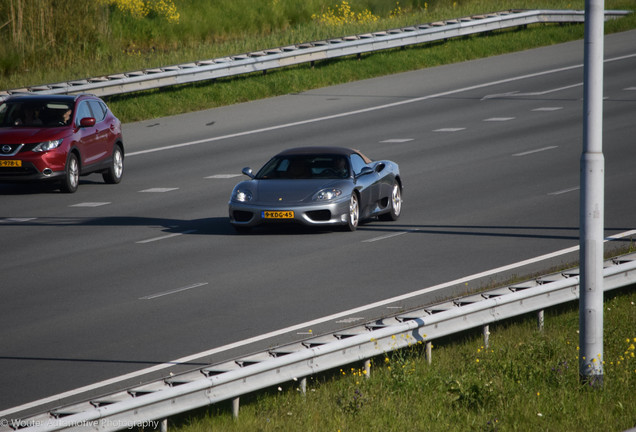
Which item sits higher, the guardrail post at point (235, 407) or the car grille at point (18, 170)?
the guardrail post at point (235, 407)

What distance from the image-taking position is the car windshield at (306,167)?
755 inches

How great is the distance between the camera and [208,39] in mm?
44844

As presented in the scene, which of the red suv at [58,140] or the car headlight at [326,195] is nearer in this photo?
the car headlight at [326,195]

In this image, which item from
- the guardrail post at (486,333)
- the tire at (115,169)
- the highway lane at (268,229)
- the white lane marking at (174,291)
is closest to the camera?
the guardrail post at (486,333)

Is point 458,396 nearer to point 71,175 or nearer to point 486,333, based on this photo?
point 486,333

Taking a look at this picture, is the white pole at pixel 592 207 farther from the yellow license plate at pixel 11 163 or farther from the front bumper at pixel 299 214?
the yellow license plate at pixel 11 163

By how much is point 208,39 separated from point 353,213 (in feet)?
89.6

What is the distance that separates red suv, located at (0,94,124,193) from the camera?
74.1 ft

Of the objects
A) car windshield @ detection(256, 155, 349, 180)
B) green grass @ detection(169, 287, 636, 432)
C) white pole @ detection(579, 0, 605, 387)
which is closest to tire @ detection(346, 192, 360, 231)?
car windshield @ detection(256, 155, 349, 180)

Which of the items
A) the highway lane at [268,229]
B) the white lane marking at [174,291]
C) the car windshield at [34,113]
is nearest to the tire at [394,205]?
the highway lane at [268,229]

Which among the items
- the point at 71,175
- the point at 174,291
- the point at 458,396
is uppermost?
the point at 458,396

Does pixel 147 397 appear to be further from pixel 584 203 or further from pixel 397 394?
pixel 584 203

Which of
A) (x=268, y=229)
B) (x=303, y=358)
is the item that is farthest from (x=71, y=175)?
(x=303, y=358)

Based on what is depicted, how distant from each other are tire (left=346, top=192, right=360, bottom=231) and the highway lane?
18 cm
